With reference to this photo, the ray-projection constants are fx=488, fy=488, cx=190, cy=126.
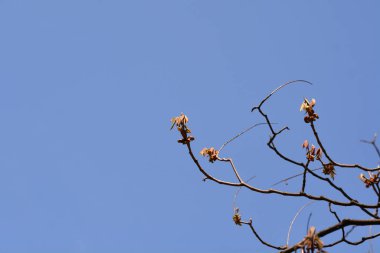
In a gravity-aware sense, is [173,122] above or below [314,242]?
above

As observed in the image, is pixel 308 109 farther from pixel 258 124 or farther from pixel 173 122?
pixel 173 122

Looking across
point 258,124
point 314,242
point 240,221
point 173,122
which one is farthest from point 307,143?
point 314,242

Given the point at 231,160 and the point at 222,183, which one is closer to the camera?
the point at 222,183

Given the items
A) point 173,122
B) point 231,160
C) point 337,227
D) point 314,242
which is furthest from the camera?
point 231,160

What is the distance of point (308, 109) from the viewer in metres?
3.13

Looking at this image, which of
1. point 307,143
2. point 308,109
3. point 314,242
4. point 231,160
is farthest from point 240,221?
point 314,242

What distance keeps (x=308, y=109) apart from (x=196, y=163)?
2.62 feet

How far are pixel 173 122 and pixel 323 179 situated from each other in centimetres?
104

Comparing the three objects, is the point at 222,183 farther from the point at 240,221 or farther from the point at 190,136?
the point at 240,221

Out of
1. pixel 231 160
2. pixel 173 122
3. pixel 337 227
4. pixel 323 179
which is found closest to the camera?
→ pixel 337 227

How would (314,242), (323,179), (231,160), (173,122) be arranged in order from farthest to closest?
(231,160), (173,122), (323,179), (314,242)

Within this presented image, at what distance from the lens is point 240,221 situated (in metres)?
3.69

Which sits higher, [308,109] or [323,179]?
[308,109]

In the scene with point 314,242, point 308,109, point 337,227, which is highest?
point 308,109
